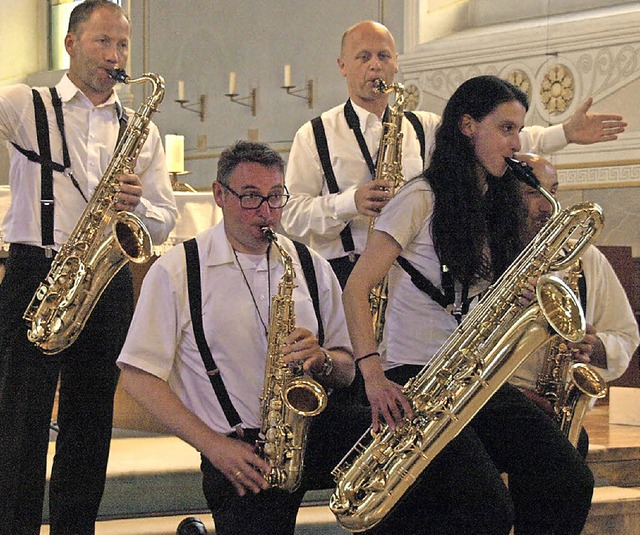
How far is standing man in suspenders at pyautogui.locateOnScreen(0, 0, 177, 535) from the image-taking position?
3242 mm

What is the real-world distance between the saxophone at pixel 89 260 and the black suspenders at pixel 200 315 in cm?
43

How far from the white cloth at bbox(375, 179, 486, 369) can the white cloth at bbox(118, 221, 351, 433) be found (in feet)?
0.80

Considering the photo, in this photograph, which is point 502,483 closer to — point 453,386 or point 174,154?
point 453,386

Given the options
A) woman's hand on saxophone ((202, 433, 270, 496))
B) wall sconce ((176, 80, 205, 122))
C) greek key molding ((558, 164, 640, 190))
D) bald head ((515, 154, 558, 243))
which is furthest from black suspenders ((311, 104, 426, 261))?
wall sconce ((176, 80, 205, 122))

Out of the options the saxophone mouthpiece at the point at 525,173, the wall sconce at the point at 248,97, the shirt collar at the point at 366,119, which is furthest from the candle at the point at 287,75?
the saxophone mouthpiece at the point at 525,173

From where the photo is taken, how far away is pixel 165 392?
283cm

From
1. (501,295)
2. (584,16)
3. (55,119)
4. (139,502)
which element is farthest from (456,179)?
(584,16)

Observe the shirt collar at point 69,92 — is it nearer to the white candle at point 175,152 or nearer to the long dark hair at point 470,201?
the long dark hair at point 470,201

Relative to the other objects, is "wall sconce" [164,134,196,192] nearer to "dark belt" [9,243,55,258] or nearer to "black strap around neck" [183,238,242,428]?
"dark belt" [9,243,55,258]

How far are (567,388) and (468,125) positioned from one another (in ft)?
2.90

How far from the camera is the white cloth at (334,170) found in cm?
388

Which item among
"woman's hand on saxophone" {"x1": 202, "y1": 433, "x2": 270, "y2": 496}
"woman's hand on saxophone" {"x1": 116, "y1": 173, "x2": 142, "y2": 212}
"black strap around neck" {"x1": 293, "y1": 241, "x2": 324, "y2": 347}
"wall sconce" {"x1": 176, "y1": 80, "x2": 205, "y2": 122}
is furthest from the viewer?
"wall sconce" {"x1": 176, "y1": 80, "x2": 205, "y2": 122}

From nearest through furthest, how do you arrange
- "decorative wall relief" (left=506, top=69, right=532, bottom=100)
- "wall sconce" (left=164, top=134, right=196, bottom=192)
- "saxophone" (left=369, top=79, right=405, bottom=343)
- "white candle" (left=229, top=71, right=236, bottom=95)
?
"saxophone" (left=369, top=79, right=405, bottom=343)
"decorative wall relief" (left=506, top=69, right=532, bottom=100)
"wall sconce" (left=164, top=134, right=196, bottom=192)
"white candle" (left=229, top=71, right=236, bottom=95)

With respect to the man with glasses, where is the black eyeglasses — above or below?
above
